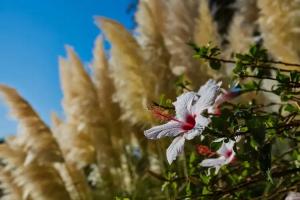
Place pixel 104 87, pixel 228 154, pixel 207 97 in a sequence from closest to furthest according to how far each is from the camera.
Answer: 1. pixel 207 97
2. pixel 228 154
3. pixel 104 87

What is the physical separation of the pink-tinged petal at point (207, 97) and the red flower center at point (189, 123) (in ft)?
0.06

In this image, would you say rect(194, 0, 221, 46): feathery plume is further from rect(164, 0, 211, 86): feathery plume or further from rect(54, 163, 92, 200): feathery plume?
rect(54, 163, 92, 200): feathery plume

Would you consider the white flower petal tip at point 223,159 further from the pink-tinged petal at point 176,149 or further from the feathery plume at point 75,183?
the feathery plume at point 75,183

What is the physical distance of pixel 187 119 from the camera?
956 millimetres

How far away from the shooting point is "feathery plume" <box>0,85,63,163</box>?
4.04 m

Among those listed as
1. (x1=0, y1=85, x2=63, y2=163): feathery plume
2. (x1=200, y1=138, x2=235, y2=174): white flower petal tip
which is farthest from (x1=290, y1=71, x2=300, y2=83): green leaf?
(x1=0, y1=85, x2=63, y2=163): feathery plume

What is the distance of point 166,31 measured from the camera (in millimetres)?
4156

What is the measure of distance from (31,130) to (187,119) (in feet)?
10.7

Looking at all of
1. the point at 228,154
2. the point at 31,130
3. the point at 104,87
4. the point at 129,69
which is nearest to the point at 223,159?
the point at 228,154

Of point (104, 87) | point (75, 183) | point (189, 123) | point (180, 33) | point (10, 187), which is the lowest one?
point (189, 123)

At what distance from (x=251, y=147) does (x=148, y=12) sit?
299 cm

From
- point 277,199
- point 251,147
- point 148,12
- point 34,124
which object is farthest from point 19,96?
point 251,147

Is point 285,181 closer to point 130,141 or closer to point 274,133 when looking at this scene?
point 274,133

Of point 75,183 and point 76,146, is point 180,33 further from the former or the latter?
point 75,183
